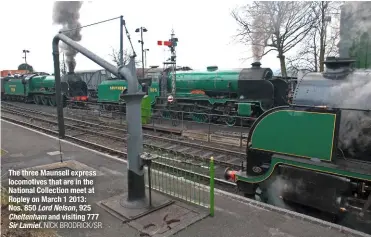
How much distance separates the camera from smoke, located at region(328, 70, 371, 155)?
16.8 feet

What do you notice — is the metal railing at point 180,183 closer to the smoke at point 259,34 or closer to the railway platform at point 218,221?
the railway platform at point 218,221

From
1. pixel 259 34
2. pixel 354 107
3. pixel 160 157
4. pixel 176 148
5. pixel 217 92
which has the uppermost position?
pixel 259 34

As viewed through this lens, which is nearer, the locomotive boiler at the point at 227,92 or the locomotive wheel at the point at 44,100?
the locomotive boiler at the point at 227,92

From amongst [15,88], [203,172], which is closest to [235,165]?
[203,172]

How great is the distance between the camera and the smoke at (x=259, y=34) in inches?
990

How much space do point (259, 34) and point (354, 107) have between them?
844 inches

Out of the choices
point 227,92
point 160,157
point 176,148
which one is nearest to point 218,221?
point 160,157

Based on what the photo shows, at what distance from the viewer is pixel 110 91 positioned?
22.0 meters

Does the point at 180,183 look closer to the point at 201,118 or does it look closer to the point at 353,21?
the point at 353,21

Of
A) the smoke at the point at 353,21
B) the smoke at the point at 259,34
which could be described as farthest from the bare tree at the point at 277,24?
the smoke at the point at 353,21

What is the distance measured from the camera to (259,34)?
2536 cm

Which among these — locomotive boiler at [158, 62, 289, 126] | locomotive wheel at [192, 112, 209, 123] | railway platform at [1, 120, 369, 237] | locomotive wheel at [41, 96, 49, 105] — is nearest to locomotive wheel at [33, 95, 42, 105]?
locomotive wheel at [41, 96, 49, 105]

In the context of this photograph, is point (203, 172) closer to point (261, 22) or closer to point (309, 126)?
point (309, 126)

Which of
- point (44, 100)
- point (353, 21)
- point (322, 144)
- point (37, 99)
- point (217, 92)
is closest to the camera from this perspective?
point (322, 144)
